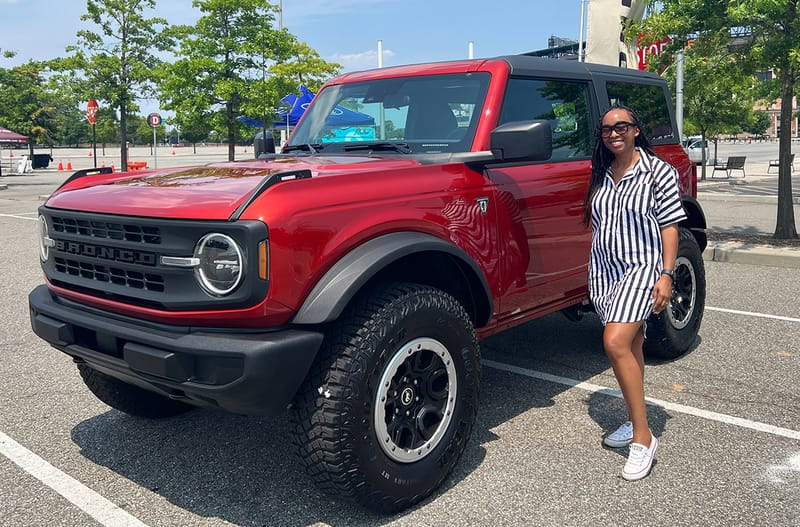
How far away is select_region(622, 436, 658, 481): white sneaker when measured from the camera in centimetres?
336

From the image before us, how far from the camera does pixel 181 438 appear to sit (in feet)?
13.1

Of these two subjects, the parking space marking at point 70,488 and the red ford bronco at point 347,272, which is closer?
the red ford bronco at point 347,272

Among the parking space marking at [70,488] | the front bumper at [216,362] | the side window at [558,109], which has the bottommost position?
the parking space marking at [70,488]

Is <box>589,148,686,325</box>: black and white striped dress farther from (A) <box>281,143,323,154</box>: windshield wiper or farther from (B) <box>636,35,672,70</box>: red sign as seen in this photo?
(B) <box>636,35,672,70</box>: red sign

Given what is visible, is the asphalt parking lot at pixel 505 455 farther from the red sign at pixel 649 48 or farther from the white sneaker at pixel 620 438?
the red sign at pixel 649 48

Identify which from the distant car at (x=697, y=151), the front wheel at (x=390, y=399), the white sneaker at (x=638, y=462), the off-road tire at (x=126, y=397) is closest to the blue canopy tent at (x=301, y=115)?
the front wheel at (x=390, y=399)

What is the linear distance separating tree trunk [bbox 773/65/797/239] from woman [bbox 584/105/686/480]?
810 centimetres

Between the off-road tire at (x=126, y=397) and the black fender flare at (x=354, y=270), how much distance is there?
1619mm

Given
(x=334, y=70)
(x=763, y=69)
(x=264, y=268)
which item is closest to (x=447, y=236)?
(x=264, y=268)

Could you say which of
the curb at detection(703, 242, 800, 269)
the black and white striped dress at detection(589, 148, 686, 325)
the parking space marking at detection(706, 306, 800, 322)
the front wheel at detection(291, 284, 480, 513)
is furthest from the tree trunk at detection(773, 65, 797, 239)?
the front wheel at detection(291, 284, 480, 513)

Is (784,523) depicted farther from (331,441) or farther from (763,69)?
(763,69)

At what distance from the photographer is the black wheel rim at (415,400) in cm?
300

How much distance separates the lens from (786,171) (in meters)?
10.6

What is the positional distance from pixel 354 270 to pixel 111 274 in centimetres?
105
